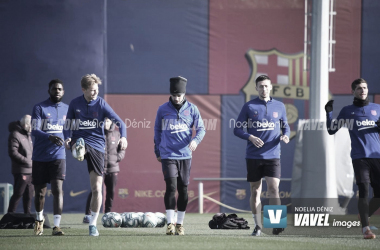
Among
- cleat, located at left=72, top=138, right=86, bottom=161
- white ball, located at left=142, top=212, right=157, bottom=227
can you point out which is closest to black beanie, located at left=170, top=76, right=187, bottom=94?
cleat, located at left=72, top=138, right=86, bottom=161

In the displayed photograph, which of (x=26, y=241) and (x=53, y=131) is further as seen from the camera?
(x=53, y=131)

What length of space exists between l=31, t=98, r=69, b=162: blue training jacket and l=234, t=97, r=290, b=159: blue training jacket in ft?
8.46

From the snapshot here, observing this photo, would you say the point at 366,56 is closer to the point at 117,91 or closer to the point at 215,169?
the point at 215,169

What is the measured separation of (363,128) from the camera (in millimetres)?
9227

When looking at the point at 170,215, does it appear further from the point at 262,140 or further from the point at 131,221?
the point at 131,221

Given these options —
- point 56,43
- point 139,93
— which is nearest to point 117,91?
point 139,93

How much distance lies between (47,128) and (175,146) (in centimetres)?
193

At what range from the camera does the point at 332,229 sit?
407 inches

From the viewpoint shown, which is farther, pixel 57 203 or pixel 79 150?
pixel 57 203

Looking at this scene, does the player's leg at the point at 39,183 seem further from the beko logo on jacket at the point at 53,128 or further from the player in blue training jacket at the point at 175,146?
the player in blue training jacket at the point at 175,146

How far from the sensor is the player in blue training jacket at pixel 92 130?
9172mm

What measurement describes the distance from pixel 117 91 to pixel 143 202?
285cm

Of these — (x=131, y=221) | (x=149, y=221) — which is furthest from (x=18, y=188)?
(x=149, y=221)

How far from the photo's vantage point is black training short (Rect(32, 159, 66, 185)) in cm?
966
